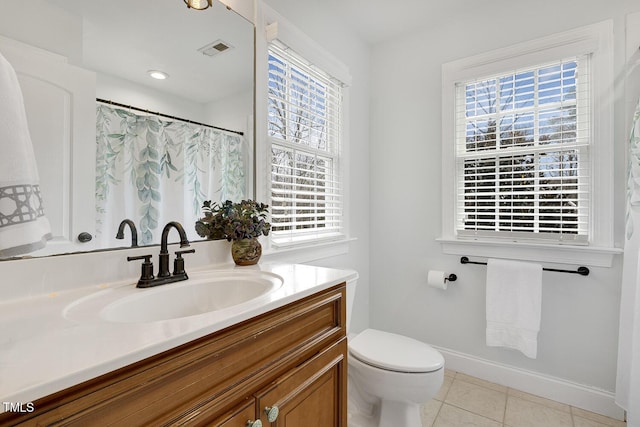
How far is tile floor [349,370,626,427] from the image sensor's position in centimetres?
174

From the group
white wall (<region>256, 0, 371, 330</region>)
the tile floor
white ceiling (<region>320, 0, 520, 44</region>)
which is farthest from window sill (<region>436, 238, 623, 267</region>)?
white ceiling (<region>320, 0, 520, 44</region>)

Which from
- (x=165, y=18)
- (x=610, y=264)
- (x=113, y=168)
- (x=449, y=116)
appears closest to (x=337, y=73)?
(x=449, y=116)

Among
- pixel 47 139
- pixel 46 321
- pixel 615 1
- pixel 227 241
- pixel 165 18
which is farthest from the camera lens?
pixel 615 1

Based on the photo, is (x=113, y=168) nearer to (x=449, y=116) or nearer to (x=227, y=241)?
(x=227, y=241)

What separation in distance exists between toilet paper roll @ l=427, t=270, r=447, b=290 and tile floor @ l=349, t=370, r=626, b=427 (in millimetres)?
661

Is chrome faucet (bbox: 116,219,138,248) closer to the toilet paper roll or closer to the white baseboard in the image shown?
the toilet paper roll

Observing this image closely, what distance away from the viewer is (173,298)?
1029 mm

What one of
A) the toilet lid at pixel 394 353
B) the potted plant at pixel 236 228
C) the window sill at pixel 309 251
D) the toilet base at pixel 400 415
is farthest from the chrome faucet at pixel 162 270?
the toilet base at pixel 400 415

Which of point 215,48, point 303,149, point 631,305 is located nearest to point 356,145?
point 303,149

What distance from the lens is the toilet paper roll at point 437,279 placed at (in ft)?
7.38

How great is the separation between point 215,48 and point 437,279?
1.99 meters

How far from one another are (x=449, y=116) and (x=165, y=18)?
1892 millimetres

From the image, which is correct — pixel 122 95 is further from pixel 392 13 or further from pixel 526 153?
pixel 526 153

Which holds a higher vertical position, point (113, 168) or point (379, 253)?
point (113, 168)
